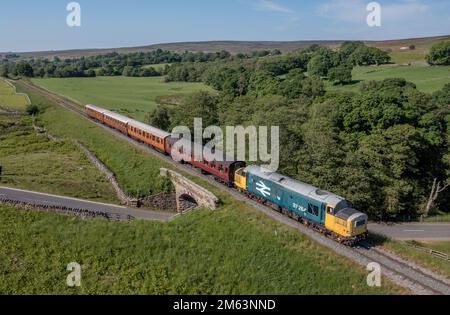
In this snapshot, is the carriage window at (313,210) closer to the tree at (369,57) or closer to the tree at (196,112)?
the tree at (196,112)

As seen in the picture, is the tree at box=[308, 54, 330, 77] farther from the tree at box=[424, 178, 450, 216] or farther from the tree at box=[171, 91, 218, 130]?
the tree at box=[424, 178, 450, 216]

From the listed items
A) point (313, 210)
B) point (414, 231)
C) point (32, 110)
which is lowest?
point (414, 231)

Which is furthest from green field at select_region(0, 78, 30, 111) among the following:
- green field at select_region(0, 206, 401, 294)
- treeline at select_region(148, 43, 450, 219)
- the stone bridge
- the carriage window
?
the carriage window

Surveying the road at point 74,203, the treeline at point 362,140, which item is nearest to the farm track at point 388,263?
the treeline at point 362,140

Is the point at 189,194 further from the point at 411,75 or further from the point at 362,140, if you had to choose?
the point at 411,75

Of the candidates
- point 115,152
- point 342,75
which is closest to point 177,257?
point 115,152

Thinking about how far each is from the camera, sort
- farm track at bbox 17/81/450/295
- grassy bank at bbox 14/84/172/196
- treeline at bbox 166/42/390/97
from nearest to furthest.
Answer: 1. farm track at bbox 17/81/450/295
2. grassy bank at bbox 14/84/172/196
3. treeline at bbox 166/42/390/97
